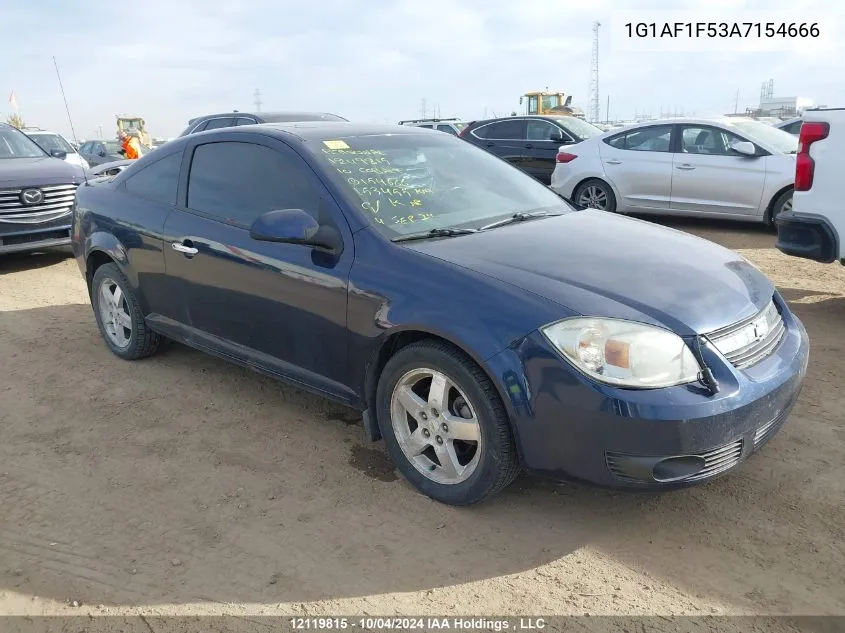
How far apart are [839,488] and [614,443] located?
4.15ft

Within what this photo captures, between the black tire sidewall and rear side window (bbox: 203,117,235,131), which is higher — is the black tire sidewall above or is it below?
below

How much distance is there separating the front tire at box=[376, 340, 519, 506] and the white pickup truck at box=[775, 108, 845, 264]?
3386 millimetres

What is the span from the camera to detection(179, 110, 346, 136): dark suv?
928 cm

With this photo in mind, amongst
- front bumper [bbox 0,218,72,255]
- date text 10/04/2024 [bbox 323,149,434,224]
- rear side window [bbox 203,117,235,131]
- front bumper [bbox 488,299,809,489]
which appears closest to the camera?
front bumper [bbox 488,299,809,489]

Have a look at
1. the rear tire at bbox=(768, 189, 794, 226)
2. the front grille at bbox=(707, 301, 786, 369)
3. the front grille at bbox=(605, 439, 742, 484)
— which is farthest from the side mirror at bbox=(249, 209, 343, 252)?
the rear tire at bbox=(768, 189, 794, 226)

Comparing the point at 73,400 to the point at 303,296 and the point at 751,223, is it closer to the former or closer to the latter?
the point at 303,296

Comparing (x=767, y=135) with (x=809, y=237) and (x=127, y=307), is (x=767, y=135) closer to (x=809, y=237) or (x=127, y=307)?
(x=809, y=237)

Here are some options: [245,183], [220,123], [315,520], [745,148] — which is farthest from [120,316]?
[745,148]

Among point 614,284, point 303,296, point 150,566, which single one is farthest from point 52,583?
point 614,284

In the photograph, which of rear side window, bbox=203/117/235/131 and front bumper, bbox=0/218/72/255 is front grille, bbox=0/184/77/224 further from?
rear side window, bbox=203/117/235/131

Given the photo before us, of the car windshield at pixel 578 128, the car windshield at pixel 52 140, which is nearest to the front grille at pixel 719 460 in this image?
the car windshield at pixel 578 128

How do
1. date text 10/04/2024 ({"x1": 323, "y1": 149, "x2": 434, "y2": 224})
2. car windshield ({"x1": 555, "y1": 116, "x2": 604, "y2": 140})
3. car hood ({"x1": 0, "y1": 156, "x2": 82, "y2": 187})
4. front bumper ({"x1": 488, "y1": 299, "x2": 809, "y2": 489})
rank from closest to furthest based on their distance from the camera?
front bumper ({"x1": 488, "y1": 299, "x2": 809, "y2": 489}), date text 10/04/2024 ({"x1": 323, "y1": 149, "x2": 434, "y2": 224}), car hood ({"x1": 0, "y1": 156, "x2": 82, "y2": 187}), car windshield ({"x1": 555, "y1": 116, "x2": 604, "y2": 140})

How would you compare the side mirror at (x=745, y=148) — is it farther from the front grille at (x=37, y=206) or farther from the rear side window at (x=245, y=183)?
the front grille at (x=37, y=206)

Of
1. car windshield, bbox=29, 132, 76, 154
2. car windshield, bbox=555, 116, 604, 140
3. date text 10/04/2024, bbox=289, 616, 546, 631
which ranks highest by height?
car windshield, bbox=29, 132, 76, 154
